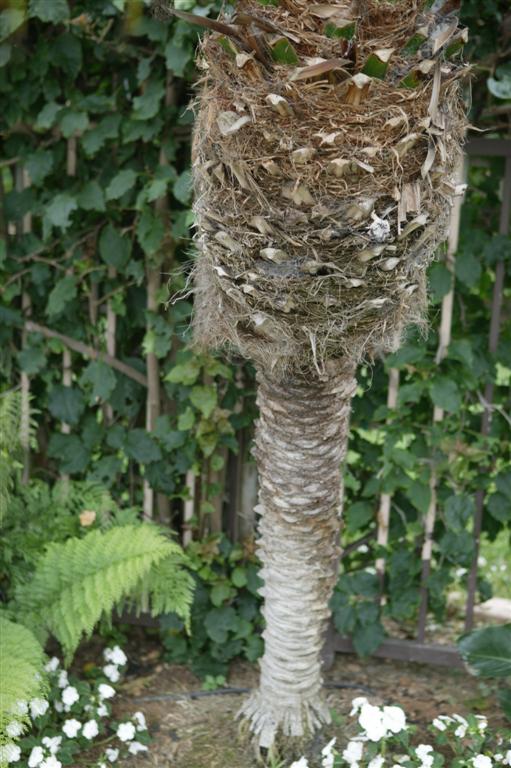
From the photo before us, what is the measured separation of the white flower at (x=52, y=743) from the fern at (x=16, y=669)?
0.50ft

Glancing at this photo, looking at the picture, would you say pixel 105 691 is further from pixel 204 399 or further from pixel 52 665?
pixel 204 399

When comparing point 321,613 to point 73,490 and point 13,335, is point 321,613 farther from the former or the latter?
point 13,335

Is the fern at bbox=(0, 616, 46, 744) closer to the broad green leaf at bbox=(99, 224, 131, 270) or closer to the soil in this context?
the soil

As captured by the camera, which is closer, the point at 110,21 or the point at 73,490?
the point at 110,21

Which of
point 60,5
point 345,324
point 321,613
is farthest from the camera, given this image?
point 60,5

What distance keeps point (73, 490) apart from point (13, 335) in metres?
0.67

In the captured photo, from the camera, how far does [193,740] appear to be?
2557mm

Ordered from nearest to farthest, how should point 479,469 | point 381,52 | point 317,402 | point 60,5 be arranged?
point 381,52 → point 317,402 → point 60,5 → point 479,469

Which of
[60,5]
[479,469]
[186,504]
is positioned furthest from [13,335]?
[479,469]

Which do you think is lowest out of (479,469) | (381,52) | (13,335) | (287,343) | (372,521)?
(372,521)

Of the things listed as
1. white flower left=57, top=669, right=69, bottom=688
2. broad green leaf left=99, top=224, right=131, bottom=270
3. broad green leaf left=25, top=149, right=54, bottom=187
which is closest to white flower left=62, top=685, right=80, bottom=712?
white flower left=57, top=669, right=69, bottom=688

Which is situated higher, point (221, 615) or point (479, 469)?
point (479, 469)

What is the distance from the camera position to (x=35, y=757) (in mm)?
2242

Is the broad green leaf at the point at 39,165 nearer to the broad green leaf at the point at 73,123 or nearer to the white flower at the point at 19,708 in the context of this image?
the broad green leaf at the point at 73,123
